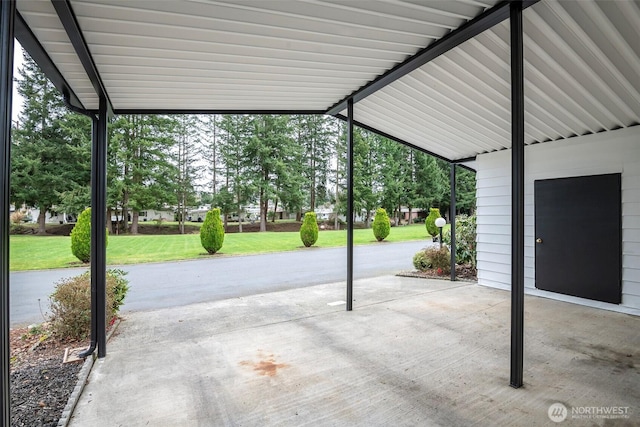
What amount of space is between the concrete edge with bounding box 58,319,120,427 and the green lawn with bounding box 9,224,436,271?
270 inches

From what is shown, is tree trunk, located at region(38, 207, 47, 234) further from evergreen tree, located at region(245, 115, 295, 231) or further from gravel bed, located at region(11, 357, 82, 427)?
gravel bed, located at region(11, 357, 82, 427)

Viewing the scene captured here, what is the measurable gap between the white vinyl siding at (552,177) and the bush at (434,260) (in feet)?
3.41

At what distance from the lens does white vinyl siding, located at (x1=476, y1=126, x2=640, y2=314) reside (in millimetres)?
4461

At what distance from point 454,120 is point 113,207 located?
58.3ft

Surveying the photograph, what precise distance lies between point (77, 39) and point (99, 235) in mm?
1827

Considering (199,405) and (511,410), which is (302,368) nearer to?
(199,405)

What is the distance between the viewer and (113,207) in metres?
17.2

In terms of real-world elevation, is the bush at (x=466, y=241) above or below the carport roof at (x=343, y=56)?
below

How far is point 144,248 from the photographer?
13.2 metres

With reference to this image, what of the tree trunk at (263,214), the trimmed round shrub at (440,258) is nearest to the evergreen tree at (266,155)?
the tree trunk at (263,214)

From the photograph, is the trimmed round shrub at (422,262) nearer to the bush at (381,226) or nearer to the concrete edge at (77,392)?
the concrete edge at (77,392)

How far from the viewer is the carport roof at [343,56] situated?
2.50 m

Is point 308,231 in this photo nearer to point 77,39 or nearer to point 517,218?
point 517,218

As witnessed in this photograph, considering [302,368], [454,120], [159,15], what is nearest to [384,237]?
[454,120]
